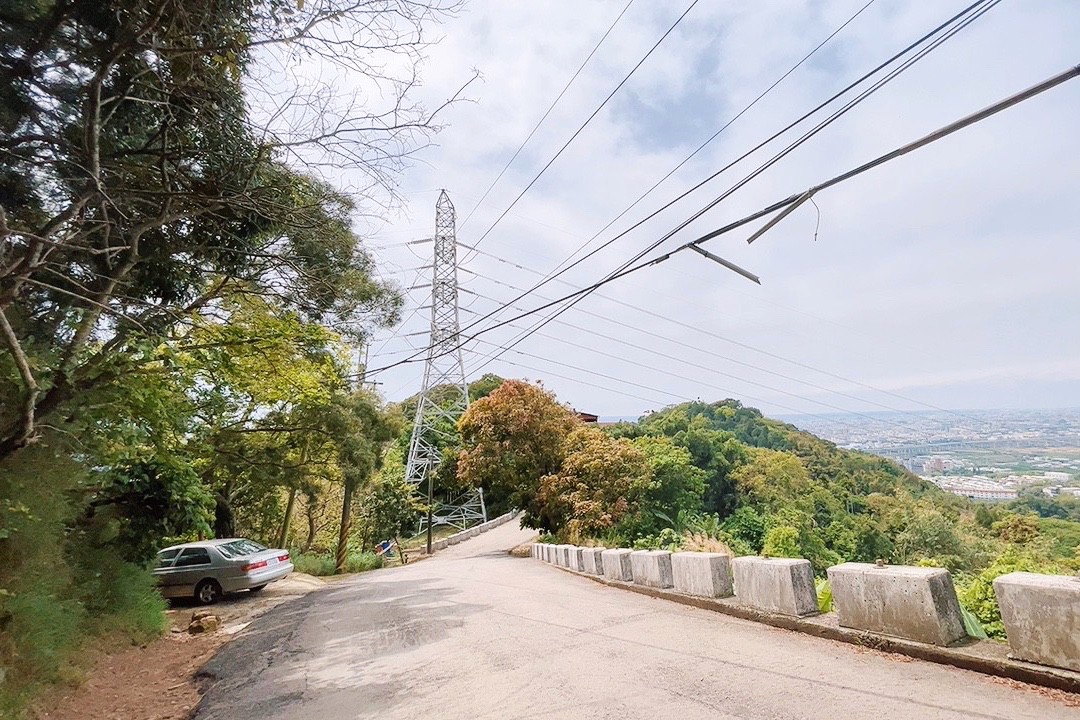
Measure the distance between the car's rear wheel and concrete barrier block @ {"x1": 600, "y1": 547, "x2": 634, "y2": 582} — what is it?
979cm

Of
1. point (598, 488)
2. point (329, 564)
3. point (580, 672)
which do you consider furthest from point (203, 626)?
point (329, 564)

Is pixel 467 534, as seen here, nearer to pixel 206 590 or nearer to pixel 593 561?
pixel 206 590

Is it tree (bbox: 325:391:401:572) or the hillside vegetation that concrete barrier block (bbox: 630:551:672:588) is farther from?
tree (bbox: 325:391:401:572)

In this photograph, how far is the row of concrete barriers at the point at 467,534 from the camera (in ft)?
116

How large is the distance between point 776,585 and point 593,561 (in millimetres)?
5945

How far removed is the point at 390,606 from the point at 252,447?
29.8ft

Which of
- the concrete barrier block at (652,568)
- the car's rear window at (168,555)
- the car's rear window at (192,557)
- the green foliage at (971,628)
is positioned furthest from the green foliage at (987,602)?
the car's rear window at (168,555)

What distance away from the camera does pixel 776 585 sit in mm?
5773

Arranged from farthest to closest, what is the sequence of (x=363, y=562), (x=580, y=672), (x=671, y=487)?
(x=363, y=562) → (x=671, y=487) → (x=580, y=672)

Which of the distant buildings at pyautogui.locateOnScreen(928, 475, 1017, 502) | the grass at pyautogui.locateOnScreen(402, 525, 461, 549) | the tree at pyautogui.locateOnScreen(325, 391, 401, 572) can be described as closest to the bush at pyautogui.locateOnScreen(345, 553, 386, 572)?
the tree at pyautogui.locateOnScreen(325, 391, 401, 572)

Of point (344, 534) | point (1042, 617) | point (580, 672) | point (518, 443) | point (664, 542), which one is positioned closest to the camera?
point (1042, 617)

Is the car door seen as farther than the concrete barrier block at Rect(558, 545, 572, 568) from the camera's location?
No

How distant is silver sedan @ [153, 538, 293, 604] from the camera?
13.7m

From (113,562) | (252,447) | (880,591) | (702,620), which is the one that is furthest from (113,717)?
(252,447)
